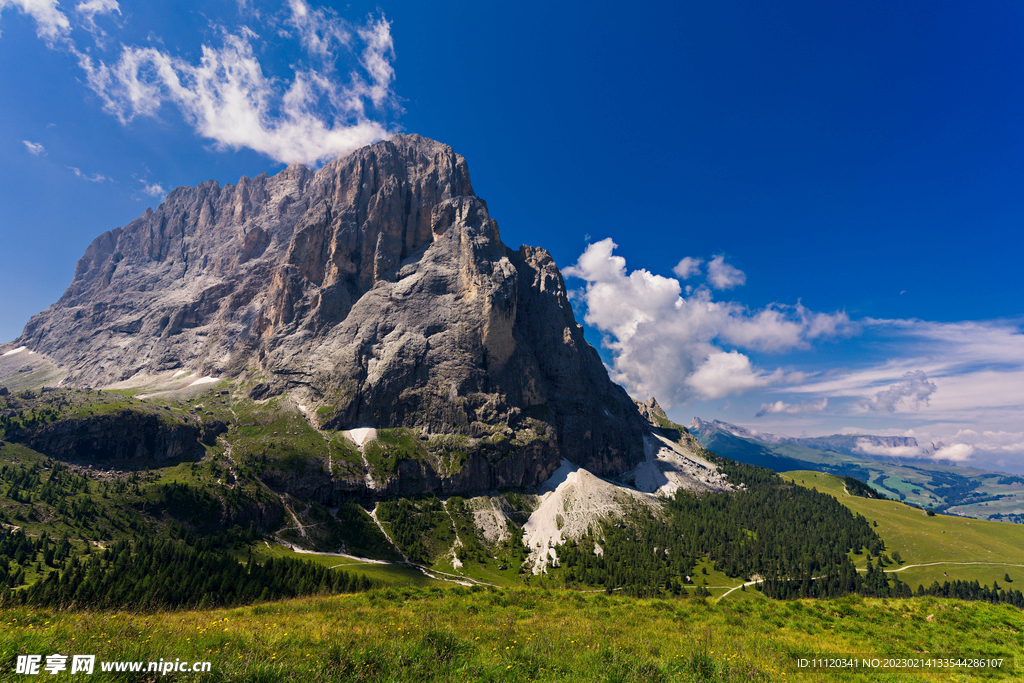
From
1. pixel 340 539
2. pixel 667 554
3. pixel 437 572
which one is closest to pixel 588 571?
pixel 667 554

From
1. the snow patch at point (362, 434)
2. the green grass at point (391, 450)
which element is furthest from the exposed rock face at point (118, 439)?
the green grass at point (391, 450)

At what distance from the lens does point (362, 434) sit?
585ft

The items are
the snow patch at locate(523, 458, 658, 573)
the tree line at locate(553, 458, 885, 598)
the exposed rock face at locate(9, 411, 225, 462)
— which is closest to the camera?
the tree line at locate(553, 458, 885, 598)

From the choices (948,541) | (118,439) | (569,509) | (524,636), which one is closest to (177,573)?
(524,636)

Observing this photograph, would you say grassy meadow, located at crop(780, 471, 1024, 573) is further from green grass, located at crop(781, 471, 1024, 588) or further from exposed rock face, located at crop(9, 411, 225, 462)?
exposed rock face, located at crop(9, 411, 225, 462)

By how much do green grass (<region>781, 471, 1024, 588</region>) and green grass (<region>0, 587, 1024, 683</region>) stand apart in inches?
7017

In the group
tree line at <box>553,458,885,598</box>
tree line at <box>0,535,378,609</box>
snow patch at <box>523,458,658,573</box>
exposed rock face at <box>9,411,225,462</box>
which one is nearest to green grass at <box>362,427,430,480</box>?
snow patch at <box>523,458,658,573</box>

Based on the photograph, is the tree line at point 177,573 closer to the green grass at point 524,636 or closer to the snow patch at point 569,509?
the green grass at point 524,636

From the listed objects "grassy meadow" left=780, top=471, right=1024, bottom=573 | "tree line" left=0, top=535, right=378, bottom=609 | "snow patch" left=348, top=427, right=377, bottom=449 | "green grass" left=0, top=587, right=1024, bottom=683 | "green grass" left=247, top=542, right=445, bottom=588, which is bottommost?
"grassy meadow" left=780, top=471, right=1024, bottom=573

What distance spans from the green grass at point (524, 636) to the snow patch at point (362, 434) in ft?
529

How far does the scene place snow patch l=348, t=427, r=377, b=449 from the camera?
175750mm

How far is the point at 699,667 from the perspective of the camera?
46.0 ft

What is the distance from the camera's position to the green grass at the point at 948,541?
473ft

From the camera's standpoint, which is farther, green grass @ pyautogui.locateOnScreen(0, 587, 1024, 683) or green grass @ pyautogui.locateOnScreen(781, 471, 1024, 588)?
green grass @ pyautogui.locateOnScreen(781, 471, 1024, 588)
